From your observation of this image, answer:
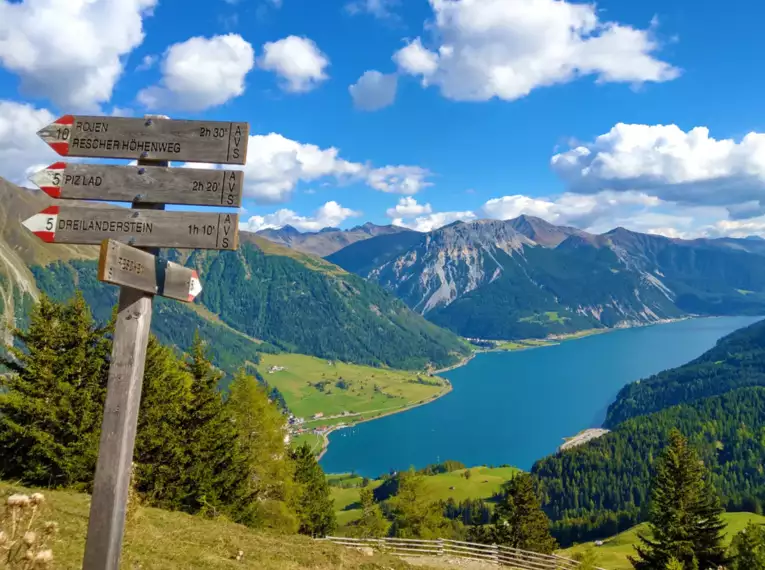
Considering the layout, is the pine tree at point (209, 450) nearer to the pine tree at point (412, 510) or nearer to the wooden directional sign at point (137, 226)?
the pine tree at point (412, 510)

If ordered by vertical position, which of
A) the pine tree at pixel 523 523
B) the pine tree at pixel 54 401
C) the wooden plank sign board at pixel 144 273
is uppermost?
the wooden plank sign board at pixel 144 273

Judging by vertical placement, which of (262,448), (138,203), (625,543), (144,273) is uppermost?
(138,203)

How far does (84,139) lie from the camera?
7527mm

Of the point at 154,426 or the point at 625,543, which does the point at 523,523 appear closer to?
the point at 154,426

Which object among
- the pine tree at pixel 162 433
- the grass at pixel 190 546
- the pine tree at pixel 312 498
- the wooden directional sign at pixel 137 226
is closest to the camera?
the wooden directional sign at pixel 137 226

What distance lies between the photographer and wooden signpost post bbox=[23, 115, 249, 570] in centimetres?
674

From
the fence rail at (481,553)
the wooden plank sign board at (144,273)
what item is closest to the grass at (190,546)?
the wooden plank sign board at (144,273)

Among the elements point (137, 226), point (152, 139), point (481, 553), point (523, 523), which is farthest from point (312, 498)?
point (152, 139)

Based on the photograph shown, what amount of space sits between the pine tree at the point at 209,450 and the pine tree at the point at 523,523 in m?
36.2

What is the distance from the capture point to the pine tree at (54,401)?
2503 cm

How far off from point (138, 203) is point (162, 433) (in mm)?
26114

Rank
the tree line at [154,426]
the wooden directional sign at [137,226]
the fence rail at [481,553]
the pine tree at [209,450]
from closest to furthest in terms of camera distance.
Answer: the wooden directional sign at [137,226] < the tree line at [154,426] < the pine tree at [209,450] < the fence rail at [481,553]

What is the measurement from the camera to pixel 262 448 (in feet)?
122

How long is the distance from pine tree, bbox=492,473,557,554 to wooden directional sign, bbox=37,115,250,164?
59.7 meters
